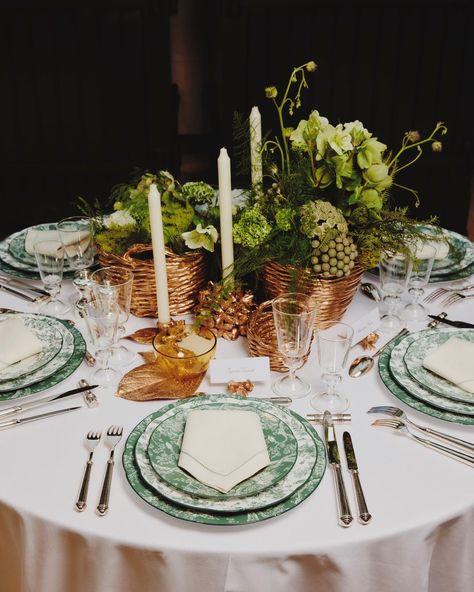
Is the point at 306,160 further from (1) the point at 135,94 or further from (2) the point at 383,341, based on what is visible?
(1) the point at 135,94

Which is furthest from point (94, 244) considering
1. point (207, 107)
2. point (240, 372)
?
point (207, 107)

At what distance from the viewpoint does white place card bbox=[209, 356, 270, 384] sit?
4.53 ft

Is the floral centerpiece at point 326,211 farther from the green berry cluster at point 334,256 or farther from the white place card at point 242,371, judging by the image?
the white place card at point 242,371

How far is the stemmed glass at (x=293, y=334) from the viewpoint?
1.32m

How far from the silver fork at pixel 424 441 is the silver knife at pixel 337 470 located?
0.30ft

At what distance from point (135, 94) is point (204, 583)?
307 cm

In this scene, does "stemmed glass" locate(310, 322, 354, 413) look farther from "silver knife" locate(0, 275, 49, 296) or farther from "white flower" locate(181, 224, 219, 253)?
"silver knife" locate(0, 275, 49, 296)

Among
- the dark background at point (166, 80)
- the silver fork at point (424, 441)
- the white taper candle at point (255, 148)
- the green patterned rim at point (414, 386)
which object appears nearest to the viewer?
the silver fork at point (424, 441)

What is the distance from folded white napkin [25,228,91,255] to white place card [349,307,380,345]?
0.74m

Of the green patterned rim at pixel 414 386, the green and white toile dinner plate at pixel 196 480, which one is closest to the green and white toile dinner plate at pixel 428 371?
the green patterned rim at pixel 414 386

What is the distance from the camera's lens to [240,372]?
4.53ft

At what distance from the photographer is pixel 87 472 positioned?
114 centimetres

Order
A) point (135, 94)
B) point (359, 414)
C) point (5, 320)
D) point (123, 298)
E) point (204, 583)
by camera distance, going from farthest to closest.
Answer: point (135, 94) → point (5, 320) → point (123, 298) → point (359, 414) → point (204, 583)

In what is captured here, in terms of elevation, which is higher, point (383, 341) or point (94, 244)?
point (94, 244)
